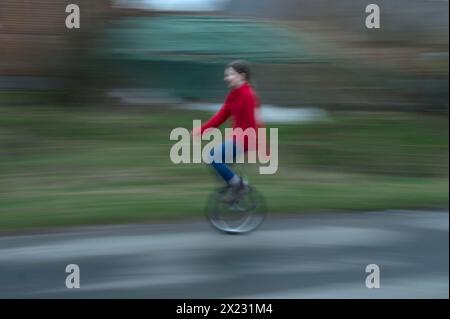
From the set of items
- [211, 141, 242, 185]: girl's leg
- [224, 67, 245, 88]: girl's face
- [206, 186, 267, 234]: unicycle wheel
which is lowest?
[206, 186, 267, 234]: unicycle wheel

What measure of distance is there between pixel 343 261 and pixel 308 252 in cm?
39

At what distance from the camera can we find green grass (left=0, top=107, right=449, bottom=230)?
8.70 meters

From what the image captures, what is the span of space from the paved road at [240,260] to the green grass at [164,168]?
58 cm

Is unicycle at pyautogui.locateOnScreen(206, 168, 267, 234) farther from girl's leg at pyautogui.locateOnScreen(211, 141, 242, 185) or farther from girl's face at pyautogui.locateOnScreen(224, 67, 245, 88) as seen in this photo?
girl's face at pyautogui.locateOnScreen(224, 67, 245, 88)

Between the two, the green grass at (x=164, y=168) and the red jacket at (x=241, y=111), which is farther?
the green grass at (x=164, y=168)

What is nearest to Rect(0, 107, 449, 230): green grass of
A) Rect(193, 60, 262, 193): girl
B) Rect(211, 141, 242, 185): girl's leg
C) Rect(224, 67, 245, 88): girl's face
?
Rect(211, 141, 242, 185): girl's leg

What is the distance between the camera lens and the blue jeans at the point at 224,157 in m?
7.66

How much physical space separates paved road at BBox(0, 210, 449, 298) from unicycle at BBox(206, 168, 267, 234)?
0.45 ft

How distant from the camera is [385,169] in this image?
10.8 metres

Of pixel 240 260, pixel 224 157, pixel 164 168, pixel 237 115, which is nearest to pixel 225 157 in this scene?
pixel 224 157

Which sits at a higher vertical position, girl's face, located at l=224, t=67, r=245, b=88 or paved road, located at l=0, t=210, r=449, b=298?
girl's face, located at l=224, t=67, r=245, b=88

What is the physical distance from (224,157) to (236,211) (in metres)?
0.65

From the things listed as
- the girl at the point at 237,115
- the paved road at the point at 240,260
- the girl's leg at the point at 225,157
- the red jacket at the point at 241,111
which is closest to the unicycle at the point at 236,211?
the paved road at the point at 240,260

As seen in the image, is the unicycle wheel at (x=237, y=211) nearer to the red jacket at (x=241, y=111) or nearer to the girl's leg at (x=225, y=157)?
the girl's leg at (x=225, y=157)
